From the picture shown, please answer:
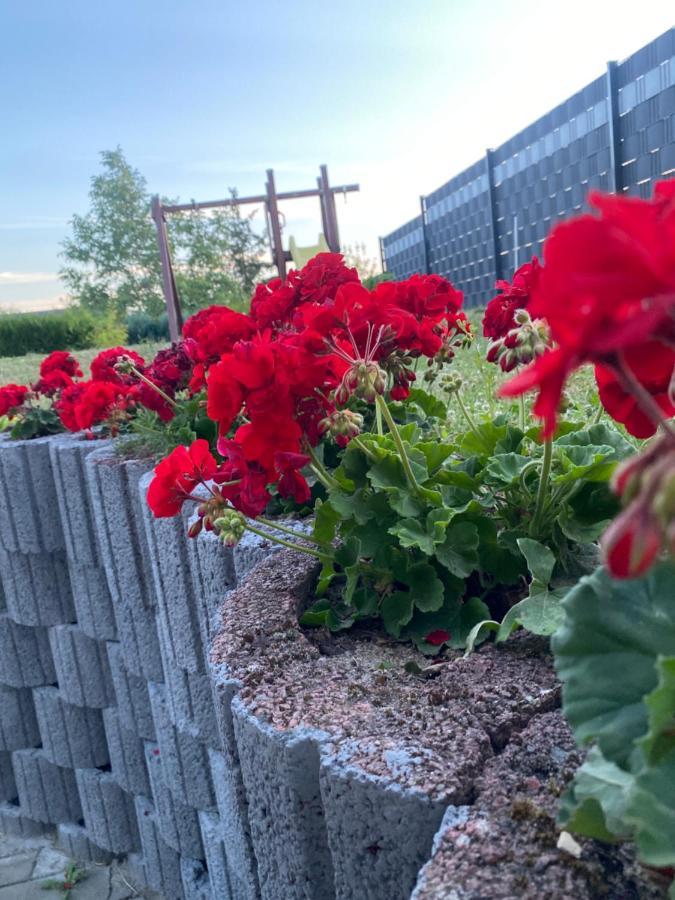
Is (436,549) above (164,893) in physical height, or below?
above

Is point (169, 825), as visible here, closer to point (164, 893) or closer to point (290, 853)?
point (164, 893)

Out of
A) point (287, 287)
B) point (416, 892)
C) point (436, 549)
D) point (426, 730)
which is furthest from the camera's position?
point (287, 287)

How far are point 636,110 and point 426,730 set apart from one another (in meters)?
6.16

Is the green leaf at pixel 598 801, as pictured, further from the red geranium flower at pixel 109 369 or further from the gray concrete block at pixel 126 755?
the gray concrete block at pixel 126 755

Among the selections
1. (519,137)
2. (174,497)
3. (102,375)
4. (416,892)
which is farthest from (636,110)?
(416,892)

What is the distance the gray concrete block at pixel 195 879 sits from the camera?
221 cm

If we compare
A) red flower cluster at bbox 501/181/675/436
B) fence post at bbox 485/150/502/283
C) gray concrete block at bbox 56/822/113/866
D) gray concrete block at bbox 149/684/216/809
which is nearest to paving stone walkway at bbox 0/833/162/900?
gray concrete block at bbox 56/822/113/866

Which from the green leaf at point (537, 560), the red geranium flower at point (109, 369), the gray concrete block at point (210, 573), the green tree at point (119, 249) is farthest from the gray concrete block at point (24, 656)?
the green tree at point (119, 249)

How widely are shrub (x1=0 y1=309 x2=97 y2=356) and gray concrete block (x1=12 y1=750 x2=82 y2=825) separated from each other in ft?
54.7

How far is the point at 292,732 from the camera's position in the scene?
0.81 m

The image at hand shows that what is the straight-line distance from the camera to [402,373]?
1125 millimetres

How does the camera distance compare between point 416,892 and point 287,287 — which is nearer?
point 416,892

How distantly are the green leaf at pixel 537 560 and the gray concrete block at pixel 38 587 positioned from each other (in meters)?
2.05

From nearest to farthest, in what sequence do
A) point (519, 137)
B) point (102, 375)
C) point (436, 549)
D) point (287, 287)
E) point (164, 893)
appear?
point (436, 549) → point (287, 287) → point (102, 375) → point (164, 893) → point (519, 137)
